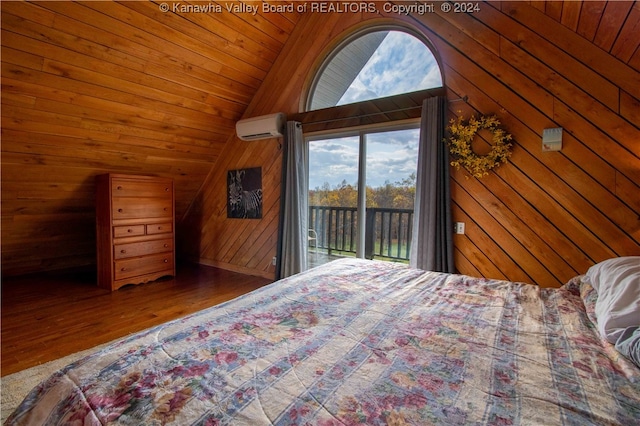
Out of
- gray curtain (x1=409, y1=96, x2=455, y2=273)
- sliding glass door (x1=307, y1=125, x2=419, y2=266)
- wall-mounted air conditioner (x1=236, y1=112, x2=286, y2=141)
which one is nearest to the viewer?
gray curtain (x1=409, y1=96, x2=455, y2=273)

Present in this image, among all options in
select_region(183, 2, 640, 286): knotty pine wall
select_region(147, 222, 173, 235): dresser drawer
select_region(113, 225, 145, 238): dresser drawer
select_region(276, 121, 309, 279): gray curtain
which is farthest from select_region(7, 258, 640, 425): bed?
select_region(147, 222, 173, 235): dresser drawer

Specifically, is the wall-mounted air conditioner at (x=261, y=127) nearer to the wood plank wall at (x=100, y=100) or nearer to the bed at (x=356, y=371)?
the wood plank wall at (x=100, y=100)

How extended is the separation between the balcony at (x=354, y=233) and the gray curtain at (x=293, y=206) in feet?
0.81

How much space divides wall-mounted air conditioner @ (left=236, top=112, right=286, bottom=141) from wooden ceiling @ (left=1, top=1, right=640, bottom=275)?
351 millimetres

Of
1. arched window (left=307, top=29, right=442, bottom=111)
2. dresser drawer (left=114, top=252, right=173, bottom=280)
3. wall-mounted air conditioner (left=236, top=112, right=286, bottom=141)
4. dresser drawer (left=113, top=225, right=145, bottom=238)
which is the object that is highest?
arched window (left=307, top=29, right=442, bottom=111)

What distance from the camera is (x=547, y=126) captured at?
2.36 metres

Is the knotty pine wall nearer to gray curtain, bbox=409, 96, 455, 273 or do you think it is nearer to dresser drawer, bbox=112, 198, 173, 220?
gray curtain, bbox=409, 96, 455, 273

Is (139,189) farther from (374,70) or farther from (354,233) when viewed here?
(374,70)

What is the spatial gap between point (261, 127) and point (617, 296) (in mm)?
3585

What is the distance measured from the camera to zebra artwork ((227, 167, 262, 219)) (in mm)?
4227

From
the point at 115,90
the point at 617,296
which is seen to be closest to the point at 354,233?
the point at 617,296

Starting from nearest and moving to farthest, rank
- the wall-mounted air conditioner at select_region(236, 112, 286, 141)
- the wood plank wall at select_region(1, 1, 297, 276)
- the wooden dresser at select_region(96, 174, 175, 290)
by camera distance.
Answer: the wood plank wall at select_region(1, 1, 297, 276) < the wooden dresser at select_region(96, 174, 175, 290) < the wall-mounted air conditioner at select_region(236, 112, 286, 141)

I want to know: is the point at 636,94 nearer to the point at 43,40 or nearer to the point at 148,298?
the point at 43,40

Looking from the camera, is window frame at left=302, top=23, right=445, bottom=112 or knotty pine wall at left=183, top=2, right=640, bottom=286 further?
window frame at left=302, top=23, right=445, bottom=112
